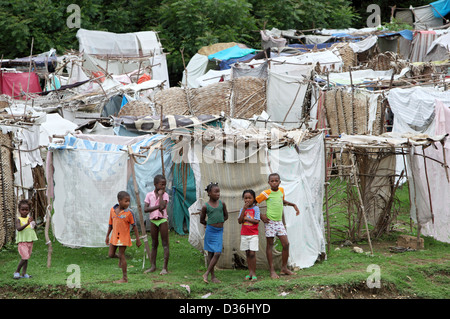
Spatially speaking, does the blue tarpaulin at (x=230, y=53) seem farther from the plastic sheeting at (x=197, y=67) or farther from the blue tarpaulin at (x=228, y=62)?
the plastic sheeting at (x=197, y=67)

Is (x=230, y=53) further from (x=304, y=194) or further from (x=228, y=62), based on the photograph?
(x=304, y=194)

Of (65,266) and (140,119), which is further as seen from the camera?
(140,119)

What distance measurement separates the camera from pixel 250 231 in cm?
736

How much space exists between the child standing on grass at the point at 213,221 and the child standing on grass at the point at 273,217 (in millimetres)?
545

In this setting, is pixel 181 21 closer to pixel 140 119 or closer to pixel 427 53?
pixel 427 53

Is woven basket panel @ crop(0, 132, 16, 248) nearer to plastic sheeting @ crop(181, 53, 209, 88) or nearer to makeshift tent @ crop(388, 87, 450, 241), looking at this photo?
makeshift tent @ crop(388, 87, 450, 241)

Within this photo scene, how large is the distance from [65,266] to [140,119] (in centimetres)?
357

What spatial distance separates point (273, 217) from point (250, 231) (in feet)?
1.24

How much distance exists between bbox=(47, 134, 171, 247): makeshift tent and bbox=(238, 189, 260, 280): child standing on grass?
1.79m

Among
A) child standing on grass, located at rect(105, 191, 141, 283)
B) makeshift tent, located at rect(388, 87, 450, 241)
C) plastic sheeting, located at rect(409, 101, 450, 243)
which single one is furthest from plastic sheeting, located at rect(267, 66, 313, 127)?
child standing on grass, located at rect(105, 191, 141, 283)

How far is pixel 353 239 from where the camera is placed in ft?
32.1

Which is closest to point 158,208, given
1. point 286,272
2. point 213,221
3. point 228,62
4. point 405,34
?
point 213,221

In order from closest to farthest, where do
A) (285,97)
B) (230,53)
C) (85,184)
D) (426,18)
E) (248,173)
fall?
1. (248,173)
2. (85,184)
3. (285,97)
4. (230,53)
5. (426,18)
